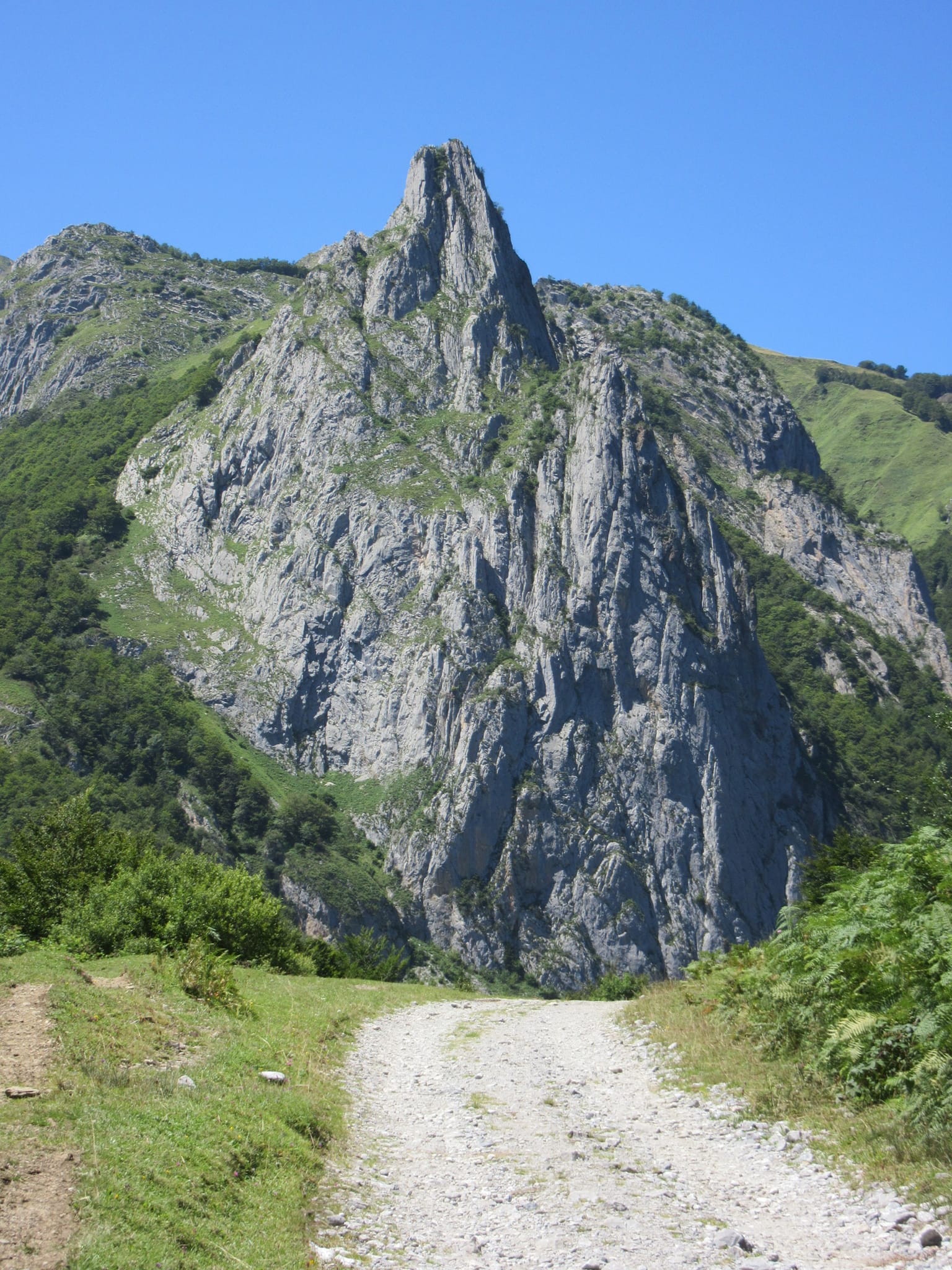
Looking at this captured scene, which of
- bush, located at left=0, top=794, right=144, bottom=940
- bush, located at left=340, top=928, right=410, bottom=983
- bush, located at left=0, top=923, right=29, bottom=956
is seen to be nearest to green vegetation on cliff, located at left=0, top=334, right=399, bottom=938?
bush, located at left=340, top=928, right=410, bottom=983

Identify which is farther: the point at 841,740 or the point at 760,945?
the point at 841,740

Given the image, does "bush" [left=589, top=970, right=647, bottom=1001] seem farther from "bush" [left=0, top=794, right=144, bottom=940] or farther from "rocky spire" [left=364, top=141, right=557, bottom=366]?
"rocky spire" [left=364, top=141, right=557, bottom=366]

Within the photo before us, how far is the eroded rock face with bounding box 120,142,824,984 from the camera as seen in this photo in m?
89.6

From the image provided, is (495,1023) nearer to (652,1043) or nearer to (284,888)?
(652,1043)

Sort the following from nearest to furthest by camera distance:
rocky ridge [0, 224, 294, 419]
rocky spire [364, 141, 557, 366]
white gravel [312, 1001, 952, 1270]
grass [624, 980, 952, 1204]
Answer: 1. white gravel [312, 1001, 952, 1270]
2. grass [624, 980, 952, 1204]
3. rocky spire [364, 141, 557, 366]
4. rocky ridge [0, 224, 294, 419]

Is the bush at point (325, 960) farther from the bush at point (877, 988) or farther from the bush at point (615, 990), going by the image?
the bush at point (877, 988)

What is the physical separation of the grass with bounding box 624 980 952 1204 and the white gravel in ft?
0.89

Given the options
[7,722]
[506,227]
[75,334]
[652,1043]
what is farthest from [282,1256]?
[75,334]

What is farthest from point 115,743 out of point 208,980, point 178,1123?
point 178,1123

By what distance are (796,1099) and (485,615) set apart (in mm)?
87166

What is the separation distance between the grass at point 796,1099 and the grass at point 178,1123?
207 inches

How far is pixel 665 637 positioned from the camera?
326 feet

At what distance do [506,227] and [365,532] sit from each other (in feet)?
162

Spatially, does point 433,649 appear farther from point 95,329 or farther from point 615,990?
point 95,329
